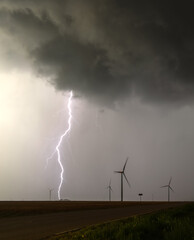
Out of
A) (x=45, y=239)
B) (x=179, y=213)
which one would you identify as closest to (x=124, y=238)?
(x=45, y=239)

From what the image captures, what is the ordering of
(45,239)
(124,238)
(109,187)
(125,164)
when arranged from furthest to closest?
(109,187)
(125,164)
(45,239)
(124,238)

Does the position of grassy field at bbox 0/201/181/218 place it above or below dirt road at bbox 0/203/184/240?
below

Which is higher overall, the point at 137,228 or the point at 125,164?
the point at 125,164

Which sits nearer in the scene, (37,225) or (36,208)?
(37,225)

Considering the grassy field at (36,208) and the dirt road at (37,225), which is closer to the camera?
the dirt road at (37,225)

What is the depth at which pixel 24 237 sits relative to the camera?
13.5m

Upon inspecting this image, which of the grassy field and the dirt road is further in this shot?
the grassy field

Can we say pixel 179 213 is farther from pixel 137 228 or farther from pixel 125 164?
pixel 125 164

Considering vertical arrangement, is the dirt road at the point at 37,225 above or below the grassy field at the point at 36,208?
above

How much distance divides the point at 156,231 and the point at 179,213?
14.6 metres

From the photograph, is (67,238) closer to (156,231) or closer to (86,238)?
(86,238)

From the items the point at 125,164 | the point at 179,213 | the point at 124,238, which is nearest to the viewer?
the point at 124,238

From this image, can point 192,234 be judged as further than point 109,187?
No

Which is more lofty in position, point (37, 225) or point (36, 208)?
point (37, 225)
